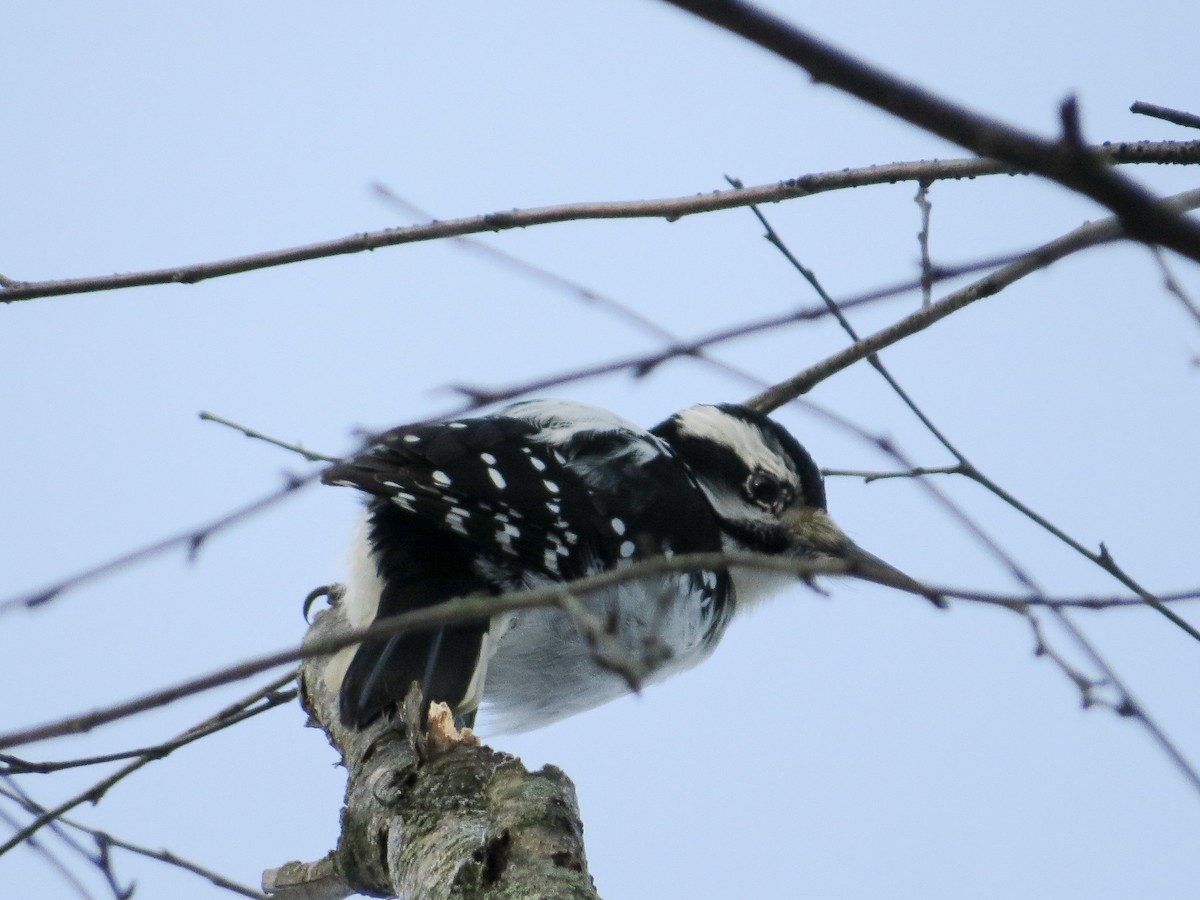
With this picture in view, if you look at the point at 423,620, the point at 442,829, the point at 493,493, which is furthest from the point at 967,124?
the point at 493,493

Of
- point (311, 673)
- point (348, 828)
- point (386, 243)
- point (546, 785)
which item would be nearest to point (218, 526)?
point (386, 243)

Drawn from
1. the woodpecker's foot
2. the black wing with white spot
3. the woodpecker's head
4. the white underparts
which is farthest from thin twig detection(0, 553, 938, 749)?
the woodpecker's head

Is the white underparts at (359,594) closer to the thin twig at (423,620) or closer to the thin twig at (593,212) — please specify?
the thin twig at (593,212)

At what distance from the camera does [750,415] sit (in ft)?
14.6

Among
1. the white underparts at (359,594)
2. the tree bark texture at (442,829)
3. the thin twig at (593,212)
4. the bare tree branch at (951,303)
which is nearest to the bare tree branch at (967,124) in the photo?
the bare tree branch at (951,303)

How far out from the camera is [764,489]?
175 inches

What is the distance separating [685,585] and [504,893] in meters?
1.95

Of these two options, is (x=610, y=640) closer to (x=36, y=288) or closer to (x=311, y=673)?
(x=36, y=288)

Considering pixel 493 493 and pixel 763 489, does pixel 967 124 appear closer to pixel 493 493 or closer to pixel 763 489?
pixel 493 493

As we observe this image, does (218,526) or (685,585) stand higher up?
(685,585)

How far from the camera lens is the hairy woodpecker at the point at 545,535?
10.7ft

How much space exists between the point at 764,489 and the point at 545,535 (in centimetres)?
117

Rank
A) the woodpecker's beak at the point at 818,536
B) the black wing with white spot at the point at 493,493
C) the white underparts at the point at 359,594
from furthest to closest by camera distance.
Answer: the woodpecker's beak at the point at 818,536
the white underparts at the point at 359,594
the black wing with white spot at the point at 493,493

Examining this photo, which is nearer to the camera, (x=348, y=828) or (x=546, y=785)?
(x=546, y=785)
